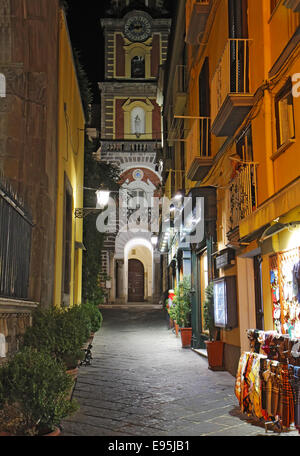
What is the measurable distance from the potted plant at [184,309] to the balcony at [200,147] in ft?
15.2

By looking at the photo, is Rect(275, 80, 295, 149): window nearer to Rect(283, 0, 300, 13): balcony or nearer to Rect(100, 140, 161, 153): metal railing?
Rect(283, 0, 300, 13): balcony

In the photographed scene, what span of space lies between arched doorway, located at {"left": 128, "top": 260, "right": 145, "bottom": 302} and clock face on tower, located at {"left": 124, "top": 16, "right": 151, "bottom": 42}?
684 inches

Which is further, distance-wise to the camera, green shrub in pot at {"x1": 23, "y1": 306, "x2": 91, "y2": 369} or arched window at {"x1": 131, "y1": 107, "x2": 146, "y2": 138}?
arched window at {"x1": 131, "y1": 107, "x2": 146, "y2": 138}

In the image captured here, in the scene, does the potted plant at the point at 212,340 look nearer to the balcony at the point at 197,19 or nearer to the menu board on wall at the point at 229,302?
the menu board on wall at the point at 229,302

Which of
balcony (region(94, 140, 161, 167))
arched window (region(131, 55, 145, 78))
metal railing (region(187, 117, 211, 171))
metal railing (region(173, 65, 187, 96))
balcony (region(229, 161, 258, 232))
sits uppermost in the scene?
arched window (region(131, 55, 145, 78))

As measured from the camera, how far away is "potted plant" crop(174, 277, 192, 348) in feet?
51.8

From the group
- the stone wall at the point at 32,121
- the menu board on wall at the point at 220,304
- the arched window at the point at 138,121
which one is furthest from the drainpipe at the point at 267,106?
the arched window at the point at 138,121

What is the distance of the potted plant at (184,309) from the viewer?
1577 centimetres

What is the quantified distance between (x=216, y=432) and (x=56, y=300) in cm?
481

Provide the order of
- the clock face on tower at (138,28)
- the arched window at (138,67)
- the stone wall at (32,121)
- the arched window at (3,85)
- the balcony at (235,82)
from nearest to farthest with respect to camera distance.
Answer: the stone wall at (32,121), the arched window at (3,85), the balcony at (235,82), the clock face on tower at (138,28), the arched window at (138,67)

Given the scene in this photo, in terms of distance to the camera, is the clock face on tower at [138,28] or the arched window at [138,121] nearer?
the arched window at [138,121]

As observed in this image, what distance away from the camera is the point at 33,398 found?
16.2 ft

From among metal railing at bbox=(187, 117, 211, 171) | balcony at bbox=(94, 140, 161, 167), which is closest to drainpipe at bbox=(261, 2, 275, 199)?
metal railing at bbox=(187, 117, 211, 171)

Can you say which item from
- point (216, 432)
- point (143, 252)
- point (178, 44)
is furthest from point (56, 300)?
point (143, 252)
